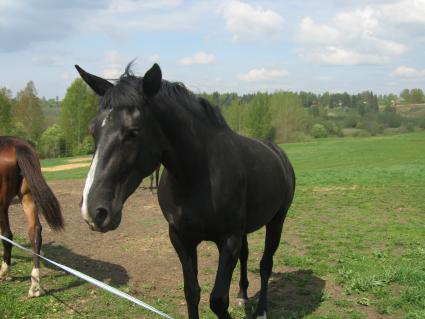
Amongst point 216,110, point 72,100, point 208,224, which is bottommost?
point 208,224

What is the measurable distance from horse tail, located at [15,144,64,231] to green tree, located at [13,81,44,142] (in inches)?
1928

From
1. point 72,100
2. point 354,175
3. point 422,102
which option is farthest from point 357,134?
point 422,102

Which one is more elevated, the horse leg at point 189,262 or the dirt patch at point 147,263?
the horse leg at point 189,262

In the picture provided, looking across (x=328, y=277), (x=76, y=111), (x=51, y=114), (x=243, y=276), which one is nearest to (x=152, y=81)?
(x=243, y=276)

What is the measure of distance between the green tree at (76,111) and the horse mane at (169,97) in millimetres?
49851

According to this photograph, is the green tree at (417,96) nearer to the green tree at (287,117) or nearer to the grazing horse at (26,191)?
the green tree at (287,117)

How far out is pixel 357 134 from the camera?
76500mm

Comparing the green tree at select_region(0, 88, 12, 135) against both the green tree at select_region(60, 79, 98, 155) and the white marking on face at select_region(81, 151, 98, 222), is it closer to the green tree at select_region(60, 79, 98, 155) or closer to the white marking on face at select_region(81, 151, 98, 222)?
the green tree at select_region(60, 79, 98, 155)

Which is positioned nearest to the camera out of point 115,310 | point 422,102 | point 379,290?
point 115,310

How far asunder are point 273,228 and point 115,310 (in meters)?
1.99

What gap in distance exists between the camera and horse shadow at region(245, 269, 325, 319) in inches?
183

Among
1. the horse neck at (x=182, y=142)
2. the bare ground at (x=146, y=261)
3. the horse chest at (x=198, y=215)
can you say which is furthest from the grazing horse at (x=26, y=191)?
the horse neck at (x=182, y=142)

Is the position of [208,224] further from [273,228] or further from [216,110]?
[273,228]

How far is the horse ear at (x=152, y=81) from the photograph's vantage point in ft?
8.09
